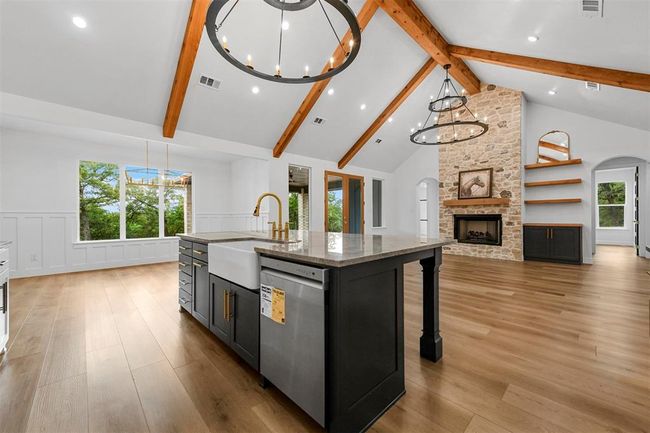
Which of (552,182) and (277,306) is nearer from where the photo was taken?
(277,306)

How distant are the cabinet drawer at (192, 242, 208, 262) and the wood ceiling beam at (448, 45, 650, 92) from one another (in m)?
5.59

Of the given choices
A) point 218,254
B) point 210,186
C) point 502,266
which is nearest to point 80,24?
point 218,254

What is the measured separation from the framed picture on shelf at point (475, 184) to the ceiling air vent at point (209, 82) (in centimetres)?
628

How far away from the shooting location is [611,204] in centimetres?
892

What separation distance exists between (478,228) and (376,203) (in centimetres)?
322

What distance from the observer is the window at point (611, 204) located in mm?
8734

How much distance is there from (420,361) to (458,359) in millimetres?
301

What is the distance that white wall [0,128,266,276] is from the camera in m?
5.03

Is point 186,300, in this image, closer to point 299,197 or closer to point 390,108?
point 299,197

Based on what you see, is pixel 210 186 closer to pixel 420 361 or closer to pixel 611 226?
pixel 420 361

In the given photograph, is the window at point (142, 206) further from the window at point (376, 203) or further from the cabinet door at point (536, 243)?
the cabinet door at point (536, 243)

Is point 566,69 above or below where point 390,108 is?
below

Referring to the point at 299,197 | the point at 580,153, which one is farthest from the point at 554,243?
the point at 299,197

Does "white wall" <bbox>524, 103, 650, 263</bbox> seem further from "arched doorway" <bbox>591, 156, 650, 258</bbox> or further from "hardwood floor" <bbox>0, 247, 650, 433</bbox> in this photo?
"hardwood floor" <bbox>0, 247, 650, 433</bbox>
